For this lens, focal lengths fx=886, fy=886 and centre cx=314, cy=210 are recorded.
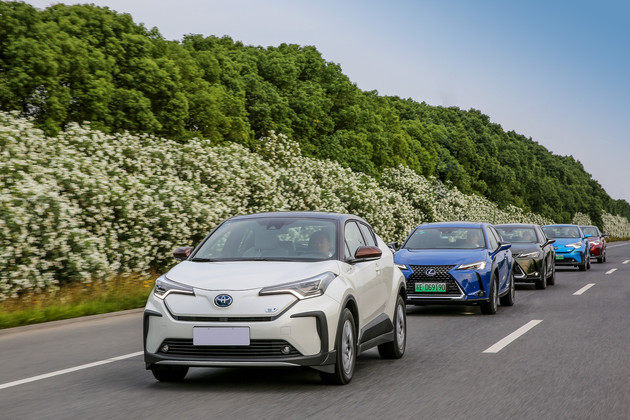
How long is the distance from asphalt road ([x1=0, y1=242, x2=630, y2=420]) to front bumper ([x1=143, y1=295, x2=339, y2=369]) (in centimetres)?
30

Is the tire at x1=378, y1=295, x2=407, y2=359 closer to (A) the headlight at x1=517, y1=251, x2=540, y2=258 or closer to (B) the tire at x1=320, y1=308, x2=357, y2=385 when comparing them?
(B) the tire at x1=320, y1=308, x2=357, y2=385

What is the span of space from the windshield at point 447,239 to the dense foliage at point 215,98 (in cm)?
1116

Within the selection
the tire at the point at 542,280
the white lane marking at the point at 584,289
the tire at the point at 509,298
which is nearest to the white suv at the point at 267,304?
the tire at the point at 509,298

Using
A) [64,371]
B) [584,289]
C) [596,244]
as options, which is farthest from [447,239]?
[596,244]

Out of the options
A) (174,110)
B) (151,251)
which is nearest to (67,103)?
(174,110)

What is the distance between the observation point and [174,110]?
41938 mm

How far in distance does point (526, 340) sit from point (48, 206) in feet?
29.8

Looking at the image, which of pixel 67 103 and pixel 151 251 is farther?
pixel 67 103

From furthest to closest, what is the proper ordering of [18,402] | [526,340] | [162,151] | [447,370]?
[162,151] → [526,340] → [447,370] → [18,402]

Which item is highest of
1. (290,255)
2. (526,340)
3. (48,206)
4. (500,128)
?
(500,128)

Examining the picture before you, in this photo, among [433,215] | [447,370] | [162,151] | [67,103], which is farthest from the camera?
[433,215]

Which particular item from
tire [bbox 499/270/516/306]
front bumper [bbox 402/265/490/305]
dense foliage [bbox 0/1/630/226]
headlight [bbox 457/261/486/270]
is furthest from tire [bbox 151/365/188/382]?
dense foliage [bbox 0/1/630/226]

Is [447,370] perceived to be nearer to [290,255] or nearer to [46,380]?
[290,255]

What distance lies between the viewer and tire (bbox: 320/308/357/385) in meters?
7.58
